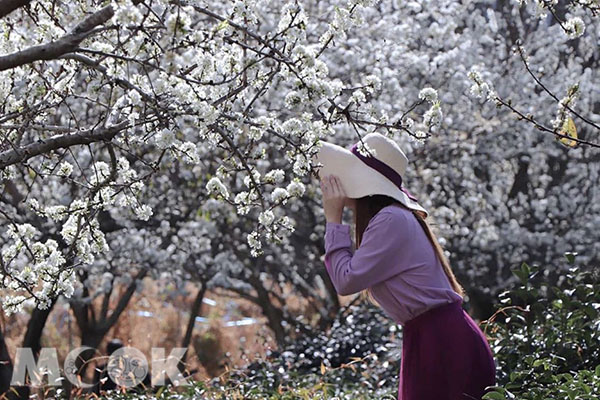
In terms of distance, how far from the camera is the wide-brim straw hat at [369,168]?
11.3ft

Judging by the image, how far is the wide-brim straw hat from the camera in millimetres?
3449

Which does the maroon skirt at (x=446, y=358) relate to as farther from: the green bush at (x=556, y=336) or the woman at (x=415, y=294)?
the green bush at (x=556, y=336)

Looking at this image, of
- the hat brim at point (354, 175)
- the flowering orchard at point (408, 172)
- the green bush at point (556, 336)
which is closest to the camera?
the hat brim at point (354, 175)

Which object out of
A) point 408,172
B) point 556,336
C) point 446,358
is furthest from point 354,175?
point 408,172

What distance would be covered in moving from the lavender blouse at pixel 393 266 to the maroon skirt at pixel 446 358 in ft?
0.17

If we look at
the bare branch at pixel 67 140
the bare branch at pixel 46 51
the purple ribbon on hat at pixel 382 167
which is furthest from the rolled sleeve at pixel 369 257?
the bare branch at pixel 46 51

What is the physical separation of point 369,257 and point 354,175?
37 centimetres

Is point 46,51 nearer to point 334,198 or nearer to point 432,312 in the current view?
point 334,198

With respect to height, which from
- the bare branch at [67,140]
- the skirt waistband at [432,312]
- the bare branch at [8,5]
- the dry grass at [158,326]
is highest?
the dry grass at [158,326]

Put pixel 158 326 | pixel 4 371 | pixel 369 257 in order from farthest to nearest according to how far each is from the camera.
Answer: pixel 158 326, pixel 4 371, pixel 369 257

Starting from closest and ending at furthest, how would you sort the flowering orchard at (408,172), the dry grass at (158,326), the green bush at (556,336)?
the green bush at (556,336)
the flowering orchard at (408,172)
the dry grass at (158,326)

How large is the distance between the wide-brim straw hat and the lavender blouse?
0.11 metres

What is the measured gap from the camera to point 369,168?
3502 millimetres

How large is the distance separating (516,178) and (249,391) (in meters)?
6.17
